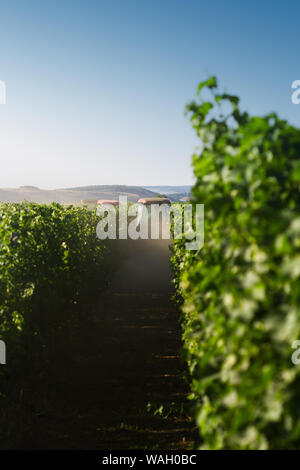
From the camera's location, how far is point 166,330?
9211 mm

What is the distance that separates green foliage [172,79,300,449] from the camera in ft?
6.41

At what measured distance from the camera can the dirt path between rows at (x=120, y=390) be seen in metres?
5.14

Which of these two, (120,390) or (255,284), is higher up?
(255,284)

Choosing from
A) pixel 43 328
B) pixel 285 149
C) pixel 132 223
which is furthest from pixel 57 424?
pixel 132 223

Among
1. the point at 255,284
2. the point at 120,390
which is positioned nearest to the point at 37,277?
the point at 120,390

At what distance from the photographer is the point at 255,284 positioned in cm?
203

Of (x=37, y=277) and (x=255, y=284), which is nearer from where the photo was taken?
(x=255, y=284)

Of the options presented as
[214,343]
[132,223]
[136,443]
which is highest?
[132,223]

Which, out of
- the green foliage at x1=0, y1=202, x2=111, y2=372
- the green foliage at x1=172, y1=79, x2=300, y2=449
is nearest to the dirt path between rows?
the green foliage at x1=0, y1=202, x2=111, y2=372

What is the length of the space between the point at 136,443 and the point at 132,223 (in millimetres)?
17496

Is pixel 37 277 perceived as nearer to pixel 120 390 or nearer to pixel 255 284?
pixel 120 390

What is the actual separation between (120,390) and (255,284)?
4.85 meters

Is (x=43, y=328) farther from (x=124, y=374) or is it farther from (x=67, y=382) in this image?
(x=124, y=374)

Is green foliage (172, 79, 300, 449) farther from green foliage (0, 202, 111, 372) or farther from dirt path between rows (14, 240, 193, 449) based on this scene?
green foliage (0, 202, 111, 372)
